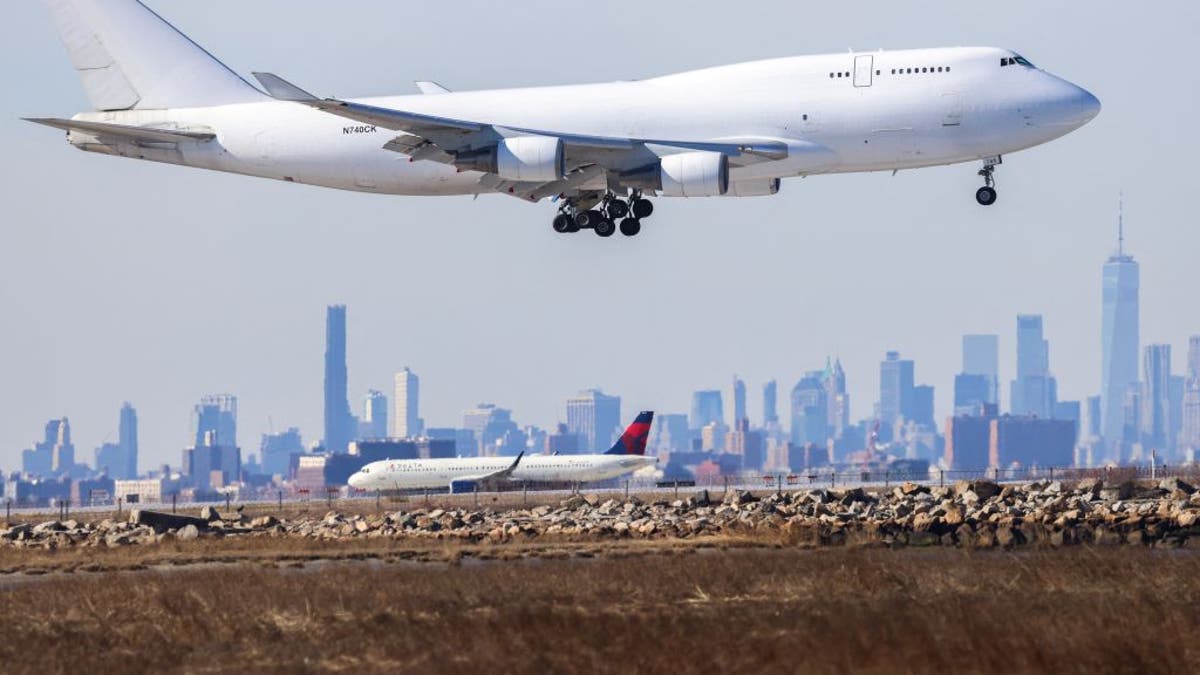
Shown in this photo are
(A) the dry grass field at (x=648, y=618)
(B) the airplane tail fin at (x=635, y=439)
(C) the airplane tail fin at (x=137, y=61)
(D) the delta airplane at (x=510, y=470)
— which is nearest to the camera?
(A) the dry grass field at (x=648, y=618)

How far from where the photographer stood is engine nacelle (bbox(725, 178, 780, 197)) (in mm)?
56281

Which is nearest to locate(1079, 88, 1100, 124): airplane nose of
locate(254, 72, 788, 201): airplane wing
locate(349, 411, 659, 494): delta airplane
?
locate(254, 72, 788, 201): airplane wing

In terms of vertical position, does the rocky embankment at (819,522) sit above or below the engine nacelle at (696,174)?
below

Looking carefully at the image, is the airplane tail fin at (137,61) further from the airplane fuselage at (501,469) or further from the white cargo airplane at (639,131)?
the airplane fuselage at (501,469)

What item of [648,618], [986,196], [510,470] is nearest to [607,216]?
[986,196]

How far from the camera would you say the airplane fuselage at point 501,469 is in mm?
107062

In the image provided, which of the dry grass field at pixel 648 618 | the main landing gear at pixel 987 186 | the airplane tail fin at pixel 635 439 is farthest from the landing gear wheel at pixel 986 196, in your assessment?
the airplane tail fin at pixel 635 439

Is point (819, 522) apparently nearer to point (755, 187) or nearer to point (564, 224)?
point (755, 187)

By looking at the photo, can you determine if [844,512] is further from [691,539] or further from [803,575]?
[803,575]

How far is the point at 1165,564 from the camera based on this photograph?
31.4 m

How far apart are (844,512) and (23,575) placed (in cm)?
2067

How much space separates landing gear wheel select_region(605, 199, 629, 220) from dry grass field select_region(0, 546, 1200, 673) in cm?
2344

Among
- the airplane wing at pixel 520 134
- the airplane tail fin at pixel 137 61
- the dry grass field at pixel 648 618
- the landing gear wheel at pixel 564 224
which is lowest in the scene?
the dry grass field at pixel 648 618

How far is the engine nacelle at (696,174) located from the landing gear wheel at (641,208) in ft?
10.4
